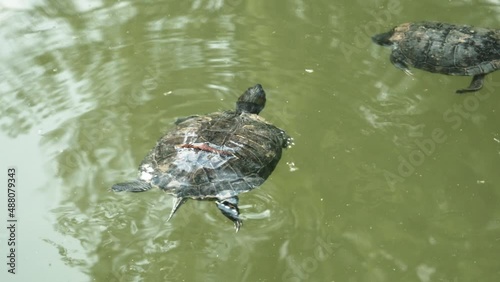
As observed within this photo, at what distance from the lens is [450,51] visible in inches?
158

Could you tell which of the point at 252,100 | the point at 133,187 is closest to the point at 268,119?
the point at 252,100

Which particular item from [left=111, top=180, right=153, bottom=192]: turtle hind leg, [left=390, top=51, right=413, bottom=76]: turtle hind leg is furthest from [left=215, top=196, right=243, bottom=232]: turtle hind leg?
[left=390, top=51, right=413, bottom=76]: turtle hind leg

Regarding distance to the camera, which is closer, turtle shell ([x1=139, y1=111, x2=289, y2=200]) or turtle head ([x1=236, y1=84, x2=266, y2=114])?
turtle shell ([x1=139, y1=111, x2=289, y2=200])

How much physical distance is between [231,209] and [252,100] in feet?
3.21

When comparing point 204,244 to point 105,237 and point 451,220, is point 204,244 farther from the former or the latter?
point 451,220

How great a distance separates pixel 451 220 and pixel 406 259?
1.30 feet

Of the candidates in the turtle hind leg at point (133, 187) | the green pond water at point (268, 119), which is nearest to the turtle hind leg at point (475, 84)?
the green pond water at point (268, 119)

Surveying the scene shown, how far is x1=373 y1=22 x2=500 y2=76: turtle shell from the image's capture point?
3.97 meters

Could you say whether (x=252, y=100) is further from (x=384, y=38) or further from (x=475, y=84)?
(x=475, y=84)

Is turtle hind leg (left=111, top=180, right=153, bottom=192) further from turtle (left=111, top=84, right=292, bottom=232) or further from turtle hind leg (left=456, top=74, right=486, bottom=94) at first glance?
turtle hind leg (left=456, top=74, right=486, bottom=94)

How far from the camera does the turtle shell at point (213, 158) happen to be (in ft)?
10.1

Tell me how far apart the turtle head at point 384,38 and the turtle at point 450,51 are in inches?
5.0

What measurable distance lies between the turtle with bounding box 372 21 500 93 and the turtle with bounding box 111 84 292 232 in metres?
1.28

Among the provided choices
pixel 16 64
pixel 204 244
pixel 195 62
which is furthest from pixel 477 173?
pixel 16 64
